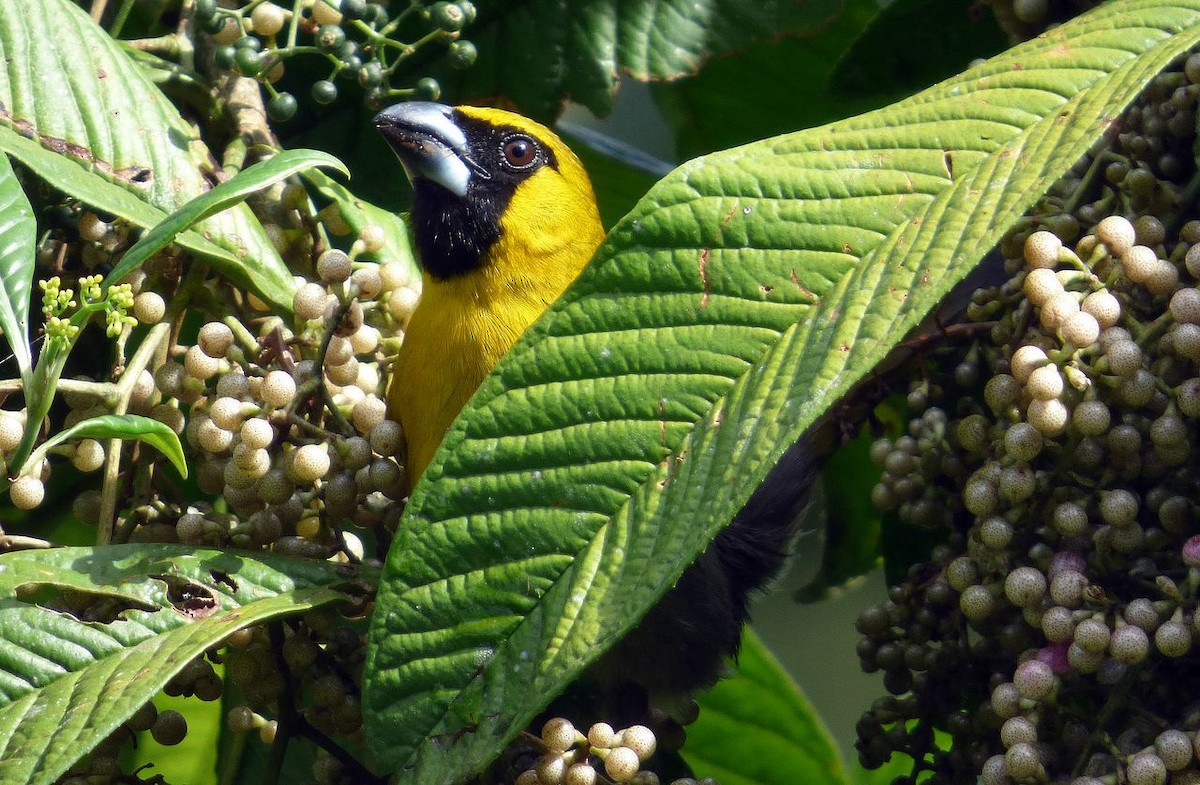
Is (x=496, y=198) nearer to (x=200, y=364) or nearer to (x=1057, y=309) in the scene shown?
(x=200, y=364)

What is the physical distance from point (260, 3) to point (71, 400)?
0.52 meters

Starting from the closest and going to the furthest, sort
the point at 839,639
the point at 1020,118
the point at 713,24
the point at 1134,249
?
1. the point at 1020,118
2. the point at 1134,249
3. the point at 713,24
4. the point at 839,639

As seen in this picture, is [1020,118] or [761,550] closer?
[1020,118]

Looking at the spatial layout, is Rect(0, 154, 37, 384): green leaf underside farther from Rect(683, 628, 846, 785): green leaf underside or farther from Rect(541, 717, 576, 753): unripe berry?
Rect(683, 628, 846, 785): green leaf underside

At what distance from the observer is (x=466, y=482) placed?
1150mm

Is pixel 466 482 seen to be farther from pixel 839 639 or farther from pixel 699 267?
pixel 839 639

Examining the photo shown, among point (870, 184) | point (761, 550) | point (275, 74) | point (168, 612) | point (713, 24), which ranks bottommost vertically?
point (761, 550)

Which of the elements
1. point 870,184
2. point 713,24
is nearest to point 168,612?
point 870,184

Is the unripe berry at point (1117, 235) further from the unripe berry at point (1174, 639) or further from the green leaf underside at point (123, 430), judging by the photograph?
the green leaf underside at point (123, 430)

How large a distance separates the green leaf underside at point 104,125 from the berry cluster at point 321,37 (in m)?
0.12

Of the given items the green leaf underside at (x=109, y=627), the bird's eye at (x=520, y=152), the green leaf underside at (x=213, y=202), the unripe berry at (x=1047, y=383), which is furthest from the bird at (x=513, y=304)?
the unripe berry at (x=1047, y=383)

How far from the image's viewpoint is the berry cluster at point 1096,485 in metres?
1.16

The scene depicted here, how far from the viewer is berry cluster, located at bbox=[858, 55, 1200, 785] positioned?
3.81 feet

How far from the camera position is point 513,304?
2.12 meters
